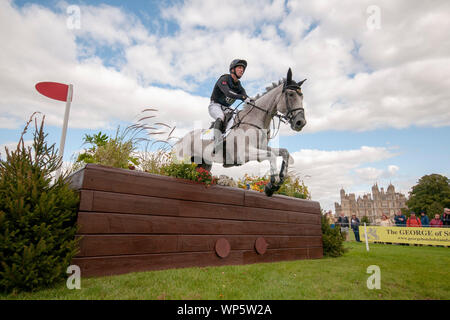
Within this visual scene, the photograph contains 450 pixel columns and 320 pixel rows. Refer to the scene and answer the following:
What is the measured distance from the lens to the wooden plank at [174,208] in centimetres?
331

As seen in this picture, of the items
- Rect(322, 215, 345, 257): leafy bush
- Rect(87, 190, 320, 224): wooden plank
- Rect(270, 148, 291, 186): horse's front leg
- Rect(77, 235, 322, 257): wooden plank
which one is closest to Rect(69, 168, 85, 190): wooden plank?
Rect(87, 190, 320, 224): wooden plank

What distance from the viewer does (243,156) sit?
4.70 meters

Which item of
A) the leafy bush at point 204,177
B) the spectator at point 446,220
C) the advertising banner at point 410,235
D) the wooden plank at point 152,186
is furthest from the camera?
the spectator at point 446,220

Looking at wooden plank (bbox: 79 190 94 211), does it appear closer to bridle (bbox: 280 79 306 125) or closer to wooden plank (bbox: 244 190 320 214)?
wooden plank (bbox: 244 190 320 214)

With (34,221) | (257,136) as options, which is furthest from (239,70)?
(34,221)

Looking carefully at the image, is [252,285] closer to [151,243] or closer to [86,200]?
[151,243]

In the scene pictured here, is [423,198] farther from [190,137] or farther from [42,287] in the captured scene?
[42,287]

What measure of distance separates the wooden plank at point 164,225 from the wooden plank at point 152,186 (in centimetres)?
33

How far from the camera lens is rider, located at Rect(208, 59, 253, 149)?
4805 millimetres

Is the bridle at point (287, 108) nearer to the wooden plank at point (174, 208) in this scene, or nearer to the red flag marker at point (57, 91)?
the wooden plank at point (174, 208)

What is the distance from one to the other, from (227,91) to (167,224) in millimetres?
2554

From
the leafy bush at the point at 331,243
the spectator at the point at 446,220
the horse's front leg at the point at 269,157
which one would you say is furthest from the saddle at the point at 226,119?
the spectator at the point at 446,220

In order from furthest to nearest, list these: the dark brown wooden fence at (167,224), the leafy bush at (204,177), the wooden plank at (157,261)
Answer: the leafy bush at (204,177)
the dark brown wooden fence at (167,224)
the wooden plank at (157,261)

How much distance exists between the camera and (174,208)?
3.90 metres
